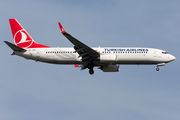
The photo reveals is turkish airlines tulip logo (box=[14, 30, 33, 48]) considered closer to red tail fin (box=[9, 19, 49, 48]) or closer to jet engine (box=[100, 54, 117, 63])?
red tail fin (box=[9, 19, 49, 48])

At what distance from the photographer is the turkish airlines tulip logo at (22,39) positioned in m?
55.9

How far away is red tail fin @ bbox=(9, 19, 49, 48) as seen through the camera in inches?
2192

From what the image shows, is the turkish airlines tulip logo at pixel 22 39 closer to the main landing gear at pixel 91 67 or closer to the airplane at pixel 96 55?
the airplane at pixel 96 55

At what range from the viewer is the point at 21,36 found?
186ft

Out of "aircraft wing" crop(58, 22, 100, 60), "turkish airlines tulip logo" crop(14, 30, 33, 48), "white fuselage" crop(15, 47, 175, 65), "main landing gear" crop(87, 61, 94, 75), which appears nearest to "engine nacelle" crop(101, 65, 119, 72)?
"main landing gear" crop(87, 61, 94, 75)

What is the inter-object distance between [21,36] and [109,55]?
16280 millimetres

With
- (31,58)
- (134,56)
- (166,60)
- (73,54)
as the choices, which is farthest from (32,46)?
(166,60)

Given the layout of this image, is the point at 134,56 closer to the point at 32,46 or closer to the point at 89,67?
the point at 89,67

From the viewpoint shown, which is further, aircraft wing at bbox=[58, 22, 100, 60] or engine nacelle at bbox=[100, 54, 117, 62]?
engine nacelle at bbox=[100, 54, 117, 62]

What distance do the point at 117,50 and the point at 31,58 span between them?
14.2 metres

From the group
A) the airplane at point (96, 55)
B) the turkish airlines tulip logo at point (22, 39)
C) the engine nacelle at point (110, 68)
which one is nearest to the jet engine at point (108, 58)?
the airplane at point (96, 55)

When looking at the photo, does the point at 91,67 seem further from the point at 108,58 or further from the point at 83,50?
the point at 83,50

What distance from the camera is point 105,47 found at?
5359cm

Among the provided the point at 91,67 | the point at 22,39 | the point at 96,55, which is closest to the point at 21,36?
the point at 22,39
